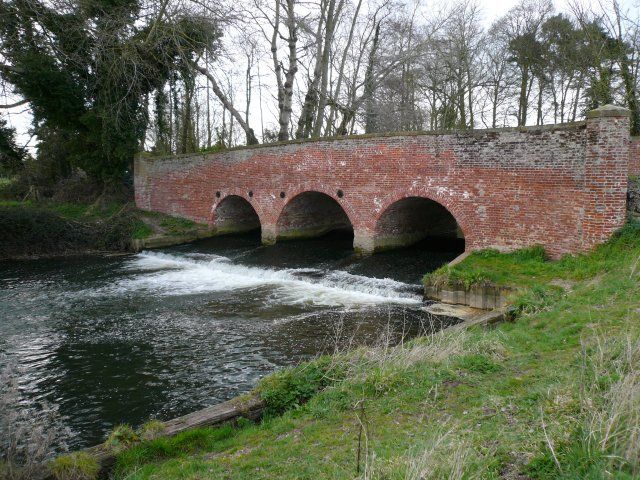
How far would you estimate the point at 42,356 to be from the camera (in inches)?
308

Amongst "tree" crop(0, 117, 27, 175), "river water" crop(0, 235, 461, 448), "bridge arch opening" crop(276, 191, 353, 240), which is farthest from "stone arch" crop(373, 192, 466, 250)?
"tree" crop(0, 117, 27, 175)

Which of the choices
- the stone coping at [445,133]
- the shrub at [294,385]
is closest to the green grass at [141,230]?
the stone coping at [445,133]

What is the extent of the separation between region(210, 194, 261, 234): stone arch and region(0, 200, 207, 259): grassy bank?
2.27 feet

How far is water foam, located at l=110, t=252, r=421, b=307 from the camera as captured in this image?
35.1ft

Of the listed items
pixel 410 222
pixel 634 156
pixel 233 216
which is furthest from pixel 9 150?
pixel 634 156

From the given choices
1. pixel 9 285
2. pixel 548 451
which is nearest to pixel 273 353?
pixel 548 451

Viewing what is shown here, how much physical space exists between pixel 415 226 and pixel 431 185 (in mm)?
3296

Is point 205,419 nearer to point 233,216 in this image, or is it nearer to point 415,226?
point 415,226

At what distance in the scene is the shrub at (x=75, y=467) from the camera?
13.6 ft

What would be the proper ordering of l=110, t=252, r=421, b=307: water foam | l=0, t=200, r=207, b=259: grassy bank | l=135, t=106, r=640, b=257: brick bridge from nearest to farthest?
1. l=135, t=106, r=640, b=257: brick bridge
2. l=110, t=252, r=421, b=307: water foam
3. l=0, t=200, r=207, b=259: grassy bank

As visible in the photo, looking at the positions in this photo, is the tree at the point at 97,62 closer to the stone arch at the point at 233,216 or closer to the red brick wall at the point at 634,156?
the stone arch at the point at 233,216

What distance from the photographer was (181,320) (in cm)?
959

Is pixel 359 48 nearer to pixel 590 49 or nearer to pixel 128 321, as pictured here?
pixel 590 49

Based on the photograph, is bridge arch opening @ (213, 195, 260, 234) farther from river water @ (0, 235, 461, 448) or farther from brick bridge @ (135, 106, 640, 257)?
river water @ (0, 235, 461, 448)
